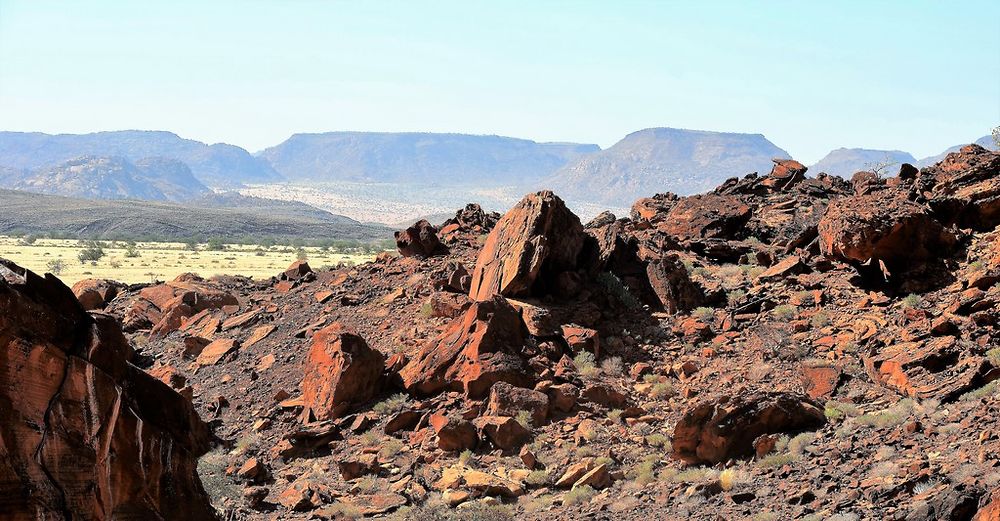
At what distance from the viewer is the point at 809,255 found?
21.1 meters

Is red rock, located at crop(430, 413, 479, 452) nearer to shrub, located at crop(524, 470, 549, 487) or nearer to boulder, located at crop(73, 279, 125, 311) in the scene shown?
shrub, located at crop(524, 470, 549, 487)

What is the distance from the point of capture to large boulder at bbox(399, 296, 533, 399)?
1708 centimetres

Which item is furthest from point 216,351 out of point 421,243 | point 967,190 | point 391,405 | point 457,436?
point 967,190

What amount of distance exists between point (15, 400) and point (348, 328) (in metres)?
13.9

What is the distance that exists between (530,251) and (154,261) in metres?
53.1

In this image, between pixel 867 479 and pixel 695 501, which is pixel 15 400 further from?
pixel 867 479

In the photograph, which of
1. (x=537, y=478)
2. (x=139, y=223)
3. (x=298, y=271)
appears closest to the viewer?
(x=537, y=478)

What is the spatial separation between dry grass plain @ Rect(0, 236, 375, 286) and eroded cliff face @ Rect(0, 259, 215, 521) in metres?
42.2

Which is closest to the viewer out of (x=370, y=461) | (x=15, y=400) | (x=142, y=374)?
(x=15, y=400)

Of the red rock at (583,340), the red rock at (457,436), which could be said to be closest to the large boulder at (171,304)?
the red rock at (583,340)

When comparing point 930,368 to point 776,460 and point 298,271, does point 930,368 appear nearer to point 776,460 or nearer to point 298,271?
point 776,460

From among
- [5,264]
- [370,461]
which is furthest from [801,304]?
[5,264]

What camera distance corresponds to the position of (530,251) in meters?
20.0

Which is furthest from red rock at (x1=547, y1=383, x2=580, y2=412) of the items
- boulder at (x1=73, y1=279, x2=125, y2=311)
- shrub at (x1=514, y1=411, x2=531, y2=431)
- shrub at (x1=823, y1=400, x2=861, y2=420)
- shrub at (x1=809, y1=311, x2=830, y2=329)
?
boulder at (x1=73, y1=279, x2=125, y2=311)
